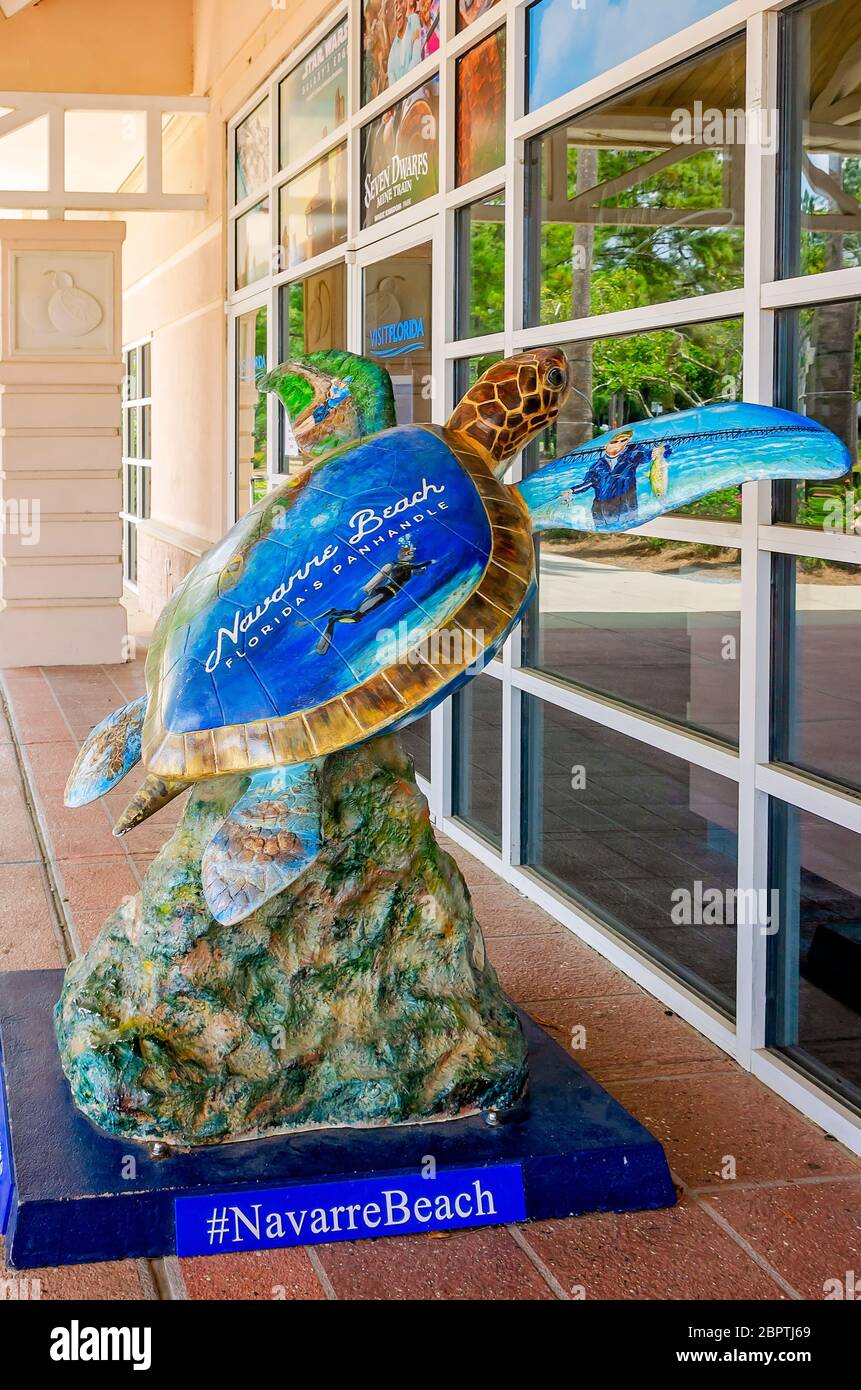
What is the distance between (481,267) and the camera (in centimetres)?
564

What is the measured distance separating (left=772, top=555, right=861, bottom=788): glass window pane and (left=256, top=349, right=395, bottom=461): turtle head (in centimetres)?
104

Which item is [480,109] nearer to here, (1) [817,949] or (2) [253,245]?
(1) [817,949]

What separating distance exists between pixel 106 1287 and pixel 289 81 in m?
7.70

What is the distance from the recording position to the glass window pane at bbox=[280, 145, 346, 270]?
7.71m

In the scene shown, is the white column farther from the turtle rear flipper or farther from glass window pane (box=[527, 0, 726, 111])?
the turtle rear flipper

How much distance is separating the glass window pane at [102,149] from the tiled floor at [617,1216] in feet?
32.2

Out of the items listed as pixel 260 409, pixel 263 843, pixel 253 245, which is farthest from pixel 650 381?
pixel 253 245

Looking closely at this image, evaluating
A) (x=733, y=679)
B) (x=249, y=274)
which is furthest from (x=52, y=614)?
(x=733, y=679)

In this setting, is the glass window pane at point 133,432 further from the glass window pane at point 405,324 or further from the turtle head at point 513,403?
the turtle head at point 513,403

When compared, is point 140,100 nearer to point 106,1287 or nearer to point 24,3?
point 24,3

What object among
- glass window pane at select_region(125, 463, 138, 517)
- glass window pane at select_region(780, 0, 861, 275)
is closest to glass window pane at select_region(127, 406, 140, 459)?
glass window pane at select_region(125, 463, 138, 517)

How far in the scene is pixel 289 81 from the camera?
881 cm

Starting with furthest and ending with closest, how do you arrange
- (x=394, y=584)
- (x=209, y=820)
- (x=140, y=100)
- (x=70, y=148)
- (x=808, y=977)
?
(x=70, y=148) → (x=140, y=100) → (x=808, y=977) → (x=209, y=820) → (x=394, y=584)

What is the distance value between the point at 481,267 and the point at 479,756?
1942 mm
